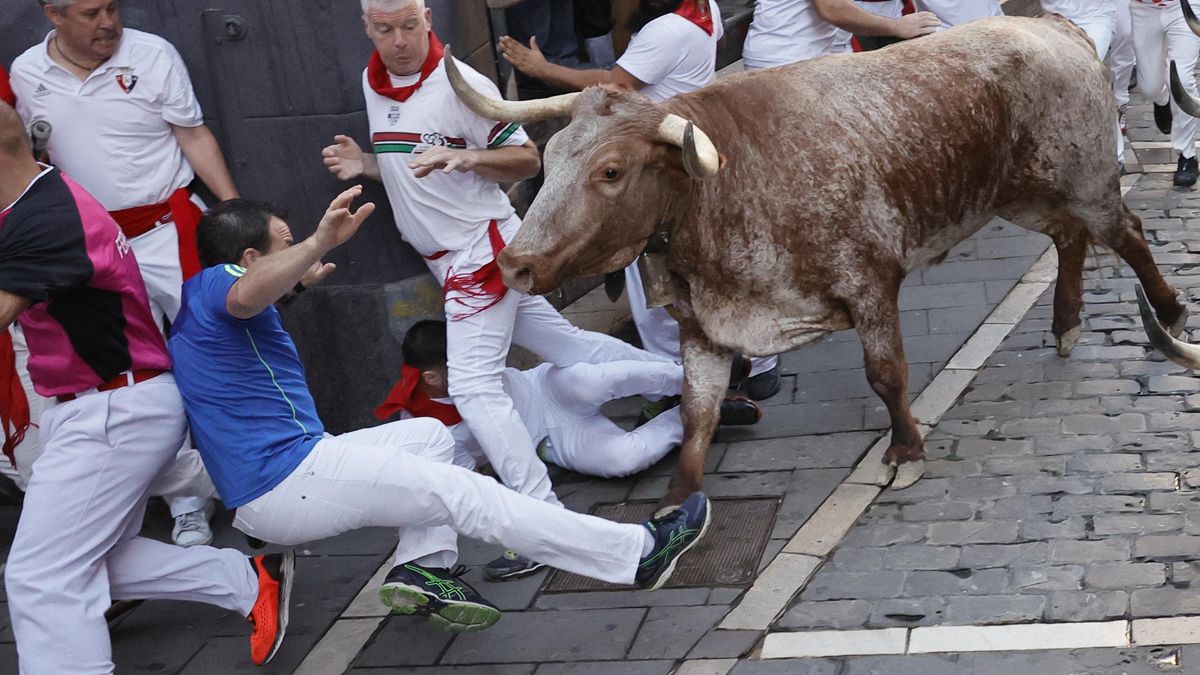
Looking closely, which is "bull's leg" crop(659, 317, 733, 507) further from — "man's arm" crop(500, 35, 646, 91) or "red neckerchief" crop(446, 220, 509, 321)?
"man's arm" crop(500, 35, 646, 91)

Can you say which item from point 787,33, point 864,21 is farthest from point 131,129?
point 864,21

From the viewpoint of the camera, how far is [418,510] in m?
5.20

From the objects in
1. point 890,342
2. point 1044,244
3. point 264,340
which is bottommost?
point 1044,244

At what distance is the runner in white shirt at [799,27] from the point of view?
804cm

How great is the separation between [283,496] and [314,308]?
7.66 ft

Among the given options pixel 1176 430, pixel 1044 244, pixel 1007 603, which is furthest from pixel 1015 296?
pixel 1007 603

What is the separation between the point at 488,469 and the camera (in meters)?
7.18

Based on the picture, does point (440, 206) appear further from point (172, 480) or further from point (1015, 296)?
point (1015, 296)

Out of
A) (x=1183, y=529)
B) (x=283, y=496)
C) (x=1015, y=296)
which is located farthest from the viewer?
(x=1015, y=296)

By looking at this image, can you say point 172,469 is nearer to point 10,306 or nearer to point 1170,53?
point 10,306

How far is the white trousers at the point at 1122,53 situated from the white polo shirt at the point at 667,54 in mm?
4193

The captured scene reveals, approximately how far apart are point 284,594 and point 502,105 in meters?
2.11

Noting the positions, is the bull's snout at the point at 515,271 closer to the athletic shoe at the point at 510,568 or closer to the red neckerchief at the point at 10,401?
the athletic shoe at the point at 510,568

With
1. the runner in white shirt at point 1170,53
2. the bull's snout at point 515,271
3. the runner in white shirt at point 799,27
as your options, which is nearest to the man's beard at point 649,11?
the runner in white shirt at point 799,27
